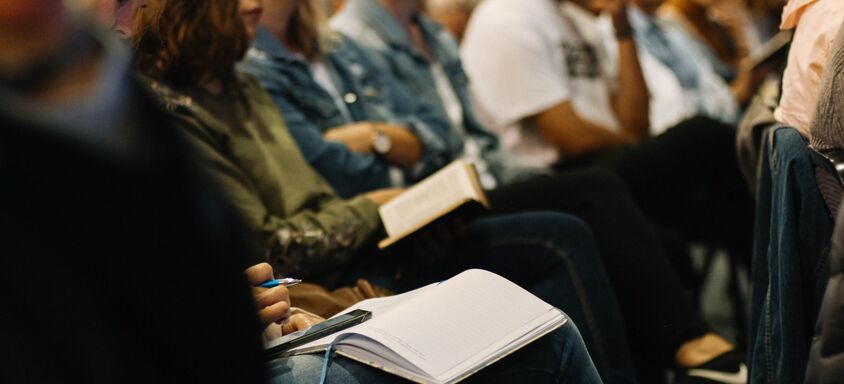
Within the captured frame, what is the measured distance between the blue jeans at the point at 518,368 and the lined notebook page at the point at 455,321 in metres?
0.03

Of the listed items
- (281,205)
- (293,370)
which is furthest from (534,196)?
(293,370)

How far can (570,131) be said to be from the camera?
291cm

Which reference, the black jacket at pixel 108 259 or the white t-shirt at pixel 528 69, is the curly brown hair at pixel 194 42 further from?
the white t-shirt at pixel 528 69

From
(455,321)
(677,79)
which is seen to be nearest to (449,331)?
(455,321)

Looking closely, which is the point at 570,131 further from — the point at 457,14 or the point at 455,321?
the point at 455,321

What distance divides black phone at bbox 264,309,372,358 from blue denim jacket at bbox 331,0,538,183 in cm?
139

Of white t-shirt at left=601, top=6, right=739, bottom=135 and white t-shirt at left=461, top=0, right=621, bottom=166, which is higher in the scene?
white t-shirt at left=461, top=0, right=621, bottom=166

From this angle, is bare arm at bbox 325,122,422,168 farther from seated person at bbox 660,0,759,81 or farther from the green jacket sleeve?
seated person at bbox 660,0,759,81

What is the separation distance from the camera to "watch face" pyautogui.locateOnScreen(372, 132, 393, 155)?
7.88 ft

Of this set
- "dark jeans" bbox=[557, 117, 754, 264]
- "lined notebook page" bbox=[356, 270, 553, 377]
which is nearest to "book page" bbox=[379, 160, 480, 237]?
"lined notebook page" bbox=[356, 270, 553, 377]

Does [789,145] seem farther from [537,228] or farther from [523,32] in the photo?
[523,32]

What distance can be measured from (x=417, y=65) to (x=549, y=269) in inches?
40.5

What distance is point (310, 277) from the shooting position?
1839mm

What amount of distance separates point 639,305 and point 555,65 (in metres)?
1.04
